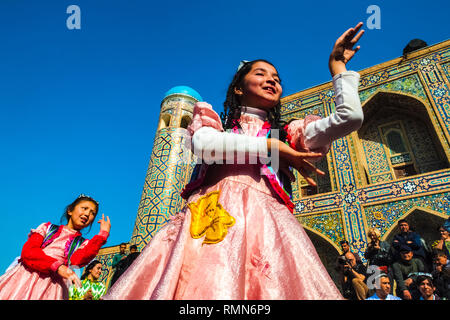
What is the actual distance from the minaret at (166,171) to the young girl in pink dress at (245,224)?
4.99 m

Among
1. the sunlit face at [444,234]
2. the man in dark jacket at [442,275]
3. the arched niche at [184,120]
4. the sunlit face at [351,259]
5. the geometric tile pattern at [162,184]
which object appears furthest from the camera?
the arched niche at [184,120]

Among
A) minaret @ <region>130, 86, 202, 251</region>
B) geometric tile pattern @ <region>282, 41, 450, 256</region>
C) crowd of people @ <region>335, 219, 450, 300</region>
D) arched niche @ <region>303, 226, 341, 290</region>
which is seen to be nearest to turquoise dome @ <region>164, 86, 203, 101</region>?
minaret @ <region>130, 86, 202, 251</region>

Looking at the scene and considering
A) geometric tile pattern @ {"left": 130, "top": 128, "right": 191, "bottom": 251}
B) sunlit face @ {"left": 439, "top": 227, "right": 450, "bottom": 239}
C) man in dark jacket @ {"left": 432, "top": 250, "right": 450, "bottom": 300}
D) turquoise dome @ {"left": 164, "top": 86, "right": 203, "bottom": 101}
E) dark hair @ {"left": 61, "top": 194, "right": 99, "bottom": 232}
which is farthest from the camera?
turquoise dome @ {"left": 164, "top": 86, "right": 203, "bottom": 101}

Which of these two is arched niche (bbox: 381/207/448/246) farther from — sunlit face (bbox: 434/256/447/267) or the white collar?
the white collar

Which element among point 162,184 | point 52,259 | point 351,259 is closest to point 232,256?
point 52,259

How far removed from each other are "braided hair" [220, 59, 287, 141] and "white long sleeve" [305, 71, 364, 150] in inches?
9.9

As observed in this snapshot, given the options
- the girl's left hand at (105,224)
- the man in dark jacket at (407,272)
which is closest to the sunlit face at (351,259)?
the man in dark jacket at (407,272)

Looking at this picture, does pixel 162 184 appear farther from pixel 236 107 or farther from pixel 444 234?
pixel 236 107

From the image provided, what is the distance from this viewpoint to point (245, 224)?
0.79 metres

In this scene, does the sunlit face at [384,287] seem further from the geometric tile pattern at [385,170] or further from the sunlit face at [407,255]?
the geometric tile pattern at [385,170]

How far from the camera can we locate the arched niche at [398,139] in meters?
5.93

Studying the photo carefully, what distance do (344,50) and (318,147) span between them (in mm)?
361

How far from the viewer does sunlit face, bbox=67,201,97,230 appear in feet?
7.38
